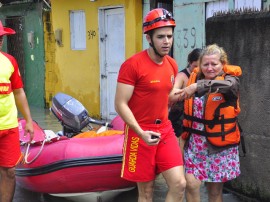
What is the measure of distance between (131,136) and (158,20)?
3.11 ft

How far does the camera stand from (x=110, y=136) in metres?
5.12

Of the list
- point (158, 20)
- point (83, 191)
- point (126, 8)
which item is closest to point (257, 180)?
point (83, 191)

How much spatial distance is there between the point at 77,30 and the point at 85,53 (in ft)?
2.22

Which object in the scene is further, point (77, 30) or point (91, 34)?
point (77, 30)

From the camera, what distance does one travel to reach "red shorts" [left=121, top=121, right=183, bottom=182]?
12.8ft

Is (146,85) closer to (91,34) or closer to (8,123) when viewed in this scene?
(8,123)

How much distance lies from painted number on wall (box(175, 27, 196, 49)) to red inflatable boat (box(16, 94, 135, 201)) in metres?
3.31

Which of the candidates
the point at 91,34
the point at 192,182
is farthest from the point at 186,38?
the point at 192,182

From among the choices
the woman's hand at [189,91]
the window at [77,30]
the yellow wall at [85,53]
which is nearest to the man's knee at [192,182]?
the woman's hand at [189,91]

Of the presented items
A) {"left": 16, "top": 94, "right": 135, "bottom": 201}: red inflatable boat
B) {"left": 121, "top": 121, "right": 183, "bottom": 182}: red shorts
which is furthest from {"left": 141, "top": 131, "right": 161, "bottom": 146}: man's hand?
{"left": 16, "top": 94, "right": 135, "bottom": 201}: red inflatable boat

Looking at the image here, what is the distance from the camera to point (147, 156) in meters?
3.89

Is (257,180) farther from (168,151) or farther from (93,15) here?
(93,15)

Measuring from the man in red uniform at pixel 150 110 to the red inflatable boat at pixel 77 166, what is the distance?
2.75 ft

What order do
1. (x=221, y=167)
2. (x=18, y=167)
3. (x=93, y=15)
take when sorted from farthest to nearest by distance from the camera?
(x=93, y=15)
(x=18, y=167)
(x=221, y=167)
